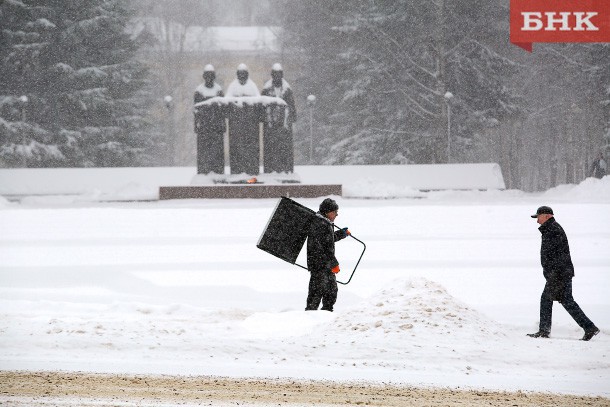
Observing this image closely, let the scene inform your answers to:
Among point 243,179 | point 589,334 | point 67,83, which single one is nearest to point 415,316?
point 589,334

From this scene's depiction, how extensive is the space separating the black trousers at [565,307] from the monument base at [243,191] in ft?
63.6

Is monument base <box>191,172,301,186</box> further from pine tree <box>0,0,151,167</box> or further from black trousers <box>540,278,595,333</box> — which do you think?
black trousers <box>540,278,595,333</box>

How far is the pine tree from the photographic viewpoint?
40031 millimetres

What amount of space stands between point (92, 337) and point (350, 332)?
232 cm

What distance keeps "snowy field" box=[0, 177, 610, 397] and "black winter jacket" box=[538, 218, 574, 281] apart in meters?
0.64

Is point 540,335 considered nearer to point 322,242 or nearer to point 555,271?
point 555,271

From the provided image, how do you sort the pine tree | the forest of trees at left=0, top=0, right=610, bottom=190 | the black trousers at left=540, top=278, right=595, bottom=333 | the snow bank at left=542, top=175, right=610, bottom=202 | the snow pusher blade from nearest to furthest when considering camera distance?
the black trousers at left=540, top=278, right=595, bottom=333 → the snow pusher blade → the snow bank at left=542, top=175, right=610, bottom=202 → the pine tree → the forest of trees at left=0, top=0, right=610, bottom=190

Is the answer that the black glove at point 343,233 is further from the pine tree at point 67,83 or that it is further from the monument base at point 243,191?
the pine tree at point 67,83

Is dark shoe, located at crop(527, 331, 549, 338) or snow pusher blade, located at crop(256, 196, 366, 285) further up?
snow pusher blade, located at crop(256, 196, 366, 285)

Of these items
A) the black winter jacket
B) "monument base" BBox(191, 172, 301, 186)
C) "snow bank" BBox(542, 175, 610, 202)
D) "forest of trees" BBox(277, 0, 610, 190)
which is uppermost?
"forest of trees" BBox(277, 0, 610, 190)

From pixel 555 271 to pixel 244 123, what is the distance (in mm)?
21848

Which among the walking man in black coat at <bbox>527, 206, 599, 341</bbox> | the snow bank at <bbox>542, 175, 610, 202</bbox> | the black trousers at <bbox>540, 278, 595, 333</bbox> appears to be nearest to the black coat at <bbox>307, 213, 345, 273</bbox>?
the walking man in black coat at <bbox>527, 206, 599, 341</bbox>

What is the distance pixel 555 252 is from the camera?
349 inches

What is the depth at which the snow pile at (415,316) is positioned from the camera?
841 cm
